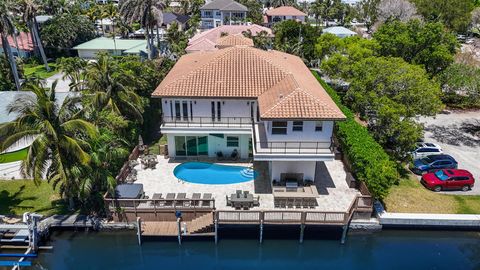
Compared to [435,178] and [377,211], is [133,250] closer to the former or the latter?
[377,211]

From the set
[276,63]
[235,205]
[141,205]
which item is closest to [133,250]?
[141,205]

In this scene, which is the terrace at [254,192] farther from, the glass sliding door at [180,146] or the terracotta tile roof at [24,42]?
the terracotta tile roof at [24,42]

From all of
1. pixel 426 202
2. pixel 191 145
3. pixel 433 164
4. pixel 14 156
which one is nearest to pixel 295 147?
pixel 191 145

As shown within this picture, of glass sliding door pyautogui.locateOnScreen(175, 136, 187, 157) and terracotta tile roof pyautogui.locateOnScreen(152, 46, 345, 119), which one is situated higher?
terracotta tile roof pyautogui.locateOnScreen(152, 46, 345, 119)

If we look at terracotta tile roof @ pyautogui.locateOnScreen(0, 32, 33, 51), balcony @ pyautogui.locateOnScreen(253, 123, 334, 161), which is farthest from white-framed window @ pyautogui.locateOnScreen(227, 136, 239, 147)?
terracotta tile roof @ pyautogui.locateOnScreen(0, 32, 33, 51)

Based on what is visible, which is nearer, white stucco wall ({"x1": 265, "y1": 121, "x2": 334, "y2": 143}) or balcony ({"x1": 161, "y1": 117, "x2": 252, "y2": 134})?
white stucco wall ({"x1": 265, "y1": 121, "x2": 334, "y2": 143})

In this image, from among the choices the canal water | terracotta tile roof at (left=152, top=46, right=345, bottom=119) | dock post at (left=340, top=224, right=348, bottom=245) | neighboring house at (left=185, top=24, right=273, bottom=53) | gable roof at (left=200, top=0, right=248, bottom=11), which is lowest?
the canal water

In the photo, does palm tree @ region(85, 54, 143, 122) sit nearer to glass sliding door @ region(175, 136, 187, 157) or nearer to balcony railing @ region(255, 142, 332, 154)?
glass sliding door @ region(175, 136, 187, 157)
